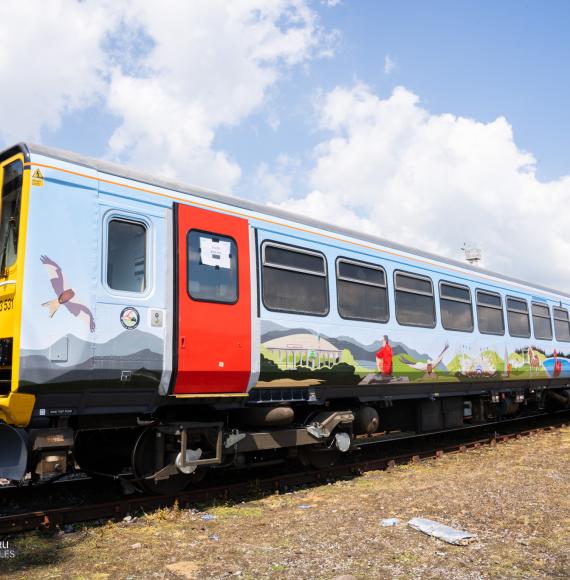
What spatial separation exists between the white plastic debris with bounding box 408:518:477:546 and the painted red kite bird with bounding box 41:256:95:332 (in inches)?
146

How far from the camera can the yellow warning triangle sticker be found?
569 centimetres

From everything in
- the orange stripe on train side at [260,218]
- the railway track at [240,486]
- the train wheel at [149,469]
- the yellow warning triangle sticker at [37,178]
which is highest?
the orange stripe on train side at [260,218]

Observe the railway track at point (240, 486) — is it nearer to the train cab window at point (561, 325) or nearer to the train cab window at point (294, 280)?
the train cab window at point (294, 280)

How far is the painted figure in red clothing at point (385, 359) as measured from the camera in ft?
29.3

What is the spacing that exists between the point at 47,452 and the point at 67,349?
100cm

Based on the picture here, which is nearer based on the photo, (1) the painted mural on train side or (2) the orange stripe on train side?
(2) the orange stripe on train side

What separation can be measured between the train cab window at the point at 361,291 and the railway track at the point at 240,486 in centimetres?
227

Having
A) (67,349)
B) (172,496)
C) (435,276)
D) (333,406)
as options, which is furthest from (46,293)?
(435,276)

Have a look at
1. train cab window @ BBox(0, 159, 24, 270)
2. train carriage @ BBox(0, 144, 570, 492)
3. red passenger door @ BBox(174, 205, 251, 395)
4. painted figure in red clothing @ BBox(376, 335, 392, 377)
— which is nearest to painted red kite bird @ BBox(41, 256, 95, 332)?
train carriage @ BBox(0, 144, 570, 492)

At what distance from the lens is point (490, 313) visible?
1221cm

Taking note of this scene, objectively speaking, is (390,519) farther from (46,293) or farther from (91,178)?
(91,178)

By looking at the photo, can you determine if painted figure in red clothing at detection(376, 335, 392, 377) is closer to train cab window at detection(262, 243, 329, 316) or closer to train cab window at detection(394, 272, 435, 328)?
train cab window at detection(394, 272, 435, 328)

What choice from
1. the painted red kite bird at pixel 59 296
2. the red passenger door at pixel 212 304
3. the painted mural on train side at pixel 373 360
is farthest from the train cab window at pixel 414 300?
the painted red kite bird at pixel 59 296

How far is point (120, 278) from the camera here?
619 centimetres
